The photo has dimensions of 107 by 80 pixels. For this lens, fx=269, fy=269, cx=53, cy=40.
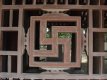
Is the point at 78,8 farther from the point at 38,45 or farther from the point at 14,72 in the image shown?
the point at 14,72

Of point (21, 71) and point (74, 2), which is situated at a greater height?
point (74, 2)

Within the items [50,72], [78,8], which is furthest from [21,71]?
[78,8]

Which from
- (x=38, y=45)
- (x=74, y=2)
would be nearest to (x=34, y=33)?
(x=38, y=45)

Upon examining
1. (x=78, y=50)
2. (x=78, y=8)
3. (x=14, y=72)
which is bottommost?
(x=14, y=72)

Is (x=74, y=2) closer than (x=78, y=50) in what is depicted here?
No

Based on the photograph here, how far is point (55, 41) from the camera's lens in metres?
1.96

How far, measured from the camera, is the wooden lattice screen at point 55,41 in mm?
1958

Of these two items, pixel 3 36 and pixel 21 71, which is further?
pixel 3 36

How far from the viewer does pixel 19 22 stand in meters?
2.00

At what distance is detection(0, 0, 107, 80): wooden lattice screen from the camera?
1958 mm

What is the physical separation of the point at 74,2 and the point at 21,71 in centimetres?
67

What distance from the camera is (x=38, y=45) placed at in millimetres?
2080

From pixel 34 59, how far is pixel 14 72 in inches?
7.6

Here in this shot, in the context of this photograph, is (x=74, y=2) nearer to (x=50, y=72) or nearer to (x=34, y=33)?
(x=34, y=33)
